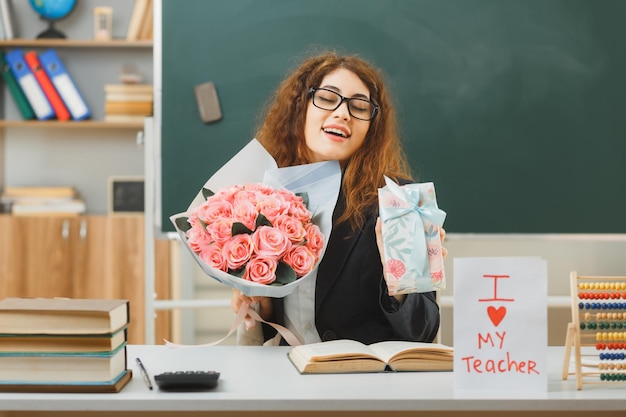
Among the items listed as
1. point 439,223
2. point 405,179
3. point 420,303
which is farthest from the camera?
point 405,179

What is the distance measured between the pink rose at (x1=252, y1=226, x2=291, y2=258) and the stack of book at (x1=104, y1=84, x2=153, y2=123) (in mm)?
2763

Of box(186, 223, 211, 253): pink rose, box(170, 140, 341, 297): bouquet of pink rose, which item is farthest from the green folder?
box(186, 223, 211, 253): pink rose

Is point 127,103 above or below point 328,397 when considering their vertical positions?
above

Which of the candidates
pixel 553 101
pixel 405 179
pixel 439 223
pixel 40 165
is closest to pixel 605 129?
pixel 553 101

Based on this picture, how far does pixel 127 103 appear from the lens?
400cm

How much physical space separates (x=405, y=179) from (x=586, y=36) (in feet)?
4.51

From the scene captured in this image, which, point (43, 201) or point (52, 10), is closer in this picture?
point (43, 201)

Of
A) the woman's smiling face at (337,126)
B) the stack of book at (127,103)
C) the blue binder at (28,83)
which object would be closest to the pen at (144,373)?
the woman's smiling face at (337,126)

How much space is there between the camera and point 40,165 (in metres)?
4.29

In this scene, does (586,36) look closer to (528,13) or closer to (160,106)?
(528,13)

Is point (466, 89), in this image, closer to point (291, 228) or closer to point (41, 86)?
point (291, 228)

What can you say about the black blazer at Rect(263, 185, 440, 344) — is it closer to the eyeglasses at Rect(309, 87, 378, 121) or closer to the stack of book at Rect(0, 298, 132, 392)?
the eyeglasses at Rect(309, 87, 378, 121)

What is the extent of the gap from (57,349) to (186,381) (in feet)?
0.66

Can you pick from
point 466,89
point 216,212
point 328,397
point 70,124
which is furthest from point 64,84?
point 328,397
